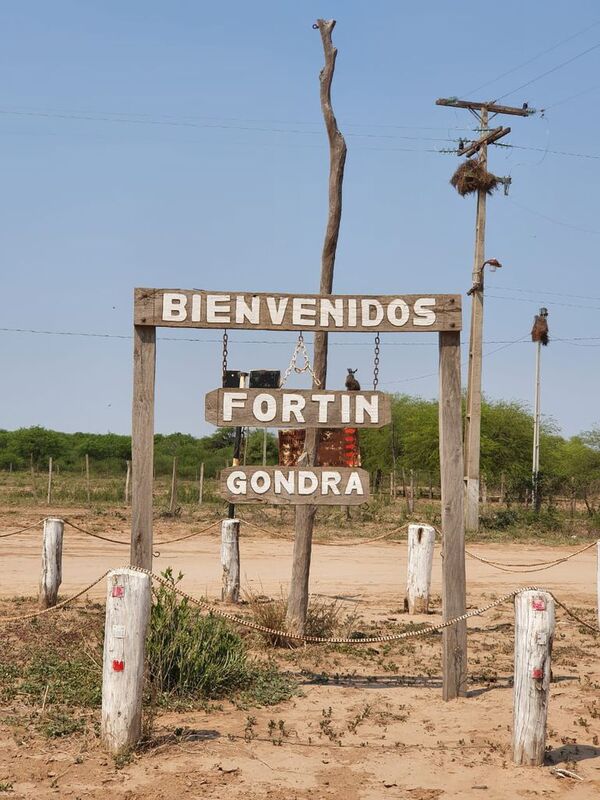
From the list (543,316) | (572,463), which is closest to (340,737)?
(543,316)

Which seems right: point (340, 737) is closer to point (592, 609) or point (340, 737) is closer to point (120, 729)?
point (120, 729)

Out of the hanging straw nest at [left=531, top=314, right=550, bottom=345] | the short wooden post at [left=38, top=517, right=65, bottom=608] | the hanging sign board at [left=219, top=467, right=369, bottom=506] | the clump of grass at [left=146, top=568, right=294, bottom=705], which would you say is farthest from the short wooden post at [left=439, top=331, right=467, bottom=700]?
the hanging straw nest at [left=531, top=314, right=550, bottom=345]

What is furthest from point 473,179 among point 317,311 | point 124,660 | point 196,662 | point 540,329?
point 124,660

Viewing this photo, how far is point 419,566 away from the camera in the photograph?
479 inches

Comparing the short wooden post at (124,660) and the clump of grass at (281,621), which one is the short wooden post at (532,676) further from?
the clump of grass at (281,621)

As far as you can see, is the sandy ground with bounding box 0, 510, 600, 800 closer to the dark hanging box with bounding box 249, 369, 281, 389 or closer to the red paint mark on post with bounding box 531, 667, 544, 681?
the red paint mark on post with bounding box 531, 667, 544, 681

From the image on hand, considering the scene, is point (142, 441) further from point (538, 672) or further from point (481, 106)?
point (481, 106)

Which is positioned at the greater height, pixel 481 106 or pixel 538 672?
pixel 481 106

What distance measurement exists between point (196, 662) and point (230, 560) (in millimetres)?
4322

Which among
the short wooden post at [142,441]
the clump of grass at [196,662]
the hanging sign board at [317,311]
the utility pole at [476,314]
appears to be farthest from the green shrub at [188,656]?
the utility pole at [476,314]

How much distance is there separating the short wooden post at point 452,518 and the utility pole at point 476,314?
1640 centimetres

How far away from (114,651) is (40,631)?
4025 mm

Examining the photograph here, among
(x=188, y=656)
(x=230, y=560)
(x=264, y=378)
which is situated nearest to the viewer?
(x=188, y=656)

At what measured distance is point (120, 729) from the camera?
6.40 meters
